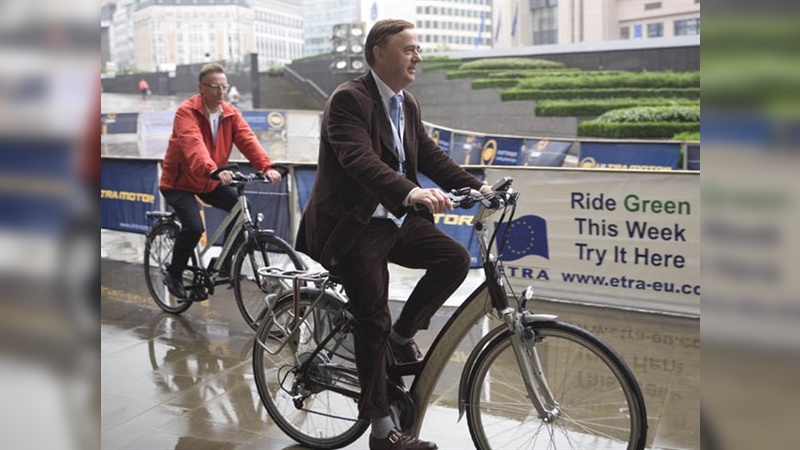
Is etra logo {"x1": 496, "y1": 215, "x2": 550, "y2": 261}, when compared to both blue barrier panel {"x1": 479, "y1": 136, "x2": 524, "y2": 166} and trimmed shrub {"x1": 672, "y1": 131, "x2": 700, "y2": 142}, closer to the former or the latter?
blue barrier panel {"x1": 479, "y1": 136, "x2": 524, "y2": 166}

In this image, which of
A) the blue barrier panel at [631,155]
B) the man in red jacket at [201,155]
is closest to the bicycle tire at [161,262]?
the man in red jacket at [201,155]

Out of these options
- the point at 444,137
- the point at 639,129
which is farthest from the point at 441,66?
the point at 444,137

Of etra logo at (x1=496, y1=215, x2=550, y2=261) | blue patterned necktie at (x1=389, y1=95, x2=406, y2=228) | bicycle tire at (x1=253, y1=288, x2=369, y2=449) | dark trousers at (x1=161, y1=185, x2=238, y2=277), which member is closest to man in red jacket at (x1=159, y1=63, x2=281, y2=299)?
dark trousers at (x1=161, y1=185, x2=238, y2=277)

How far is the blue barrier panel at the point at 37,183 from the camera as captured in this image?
99 cm

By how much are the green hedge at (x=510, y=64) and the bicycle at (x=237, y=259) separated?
1437 inches

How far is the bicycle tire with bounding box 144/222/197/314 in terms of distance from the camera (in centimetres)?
754

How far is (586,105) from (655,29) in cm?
1504

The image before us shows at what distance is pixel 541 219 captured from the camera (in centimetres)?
782

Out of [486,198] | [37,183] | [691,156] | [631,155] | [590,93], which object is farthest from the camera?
[590,93]

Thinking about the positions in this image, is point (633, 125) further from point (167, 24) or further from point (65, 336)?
point (167, 24)

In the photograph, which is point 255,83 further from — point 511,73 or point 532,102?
point 532,102

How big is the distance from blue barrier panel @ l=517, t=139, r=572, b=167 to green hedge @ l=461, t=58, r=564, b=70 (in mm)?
25385

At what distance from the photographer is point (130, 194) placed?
408 inches

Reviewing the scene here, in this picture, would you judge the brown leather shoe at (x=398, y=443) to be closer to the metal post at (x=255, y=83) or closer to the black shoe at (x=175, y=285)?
the black shoe at (x=175, y=285)
